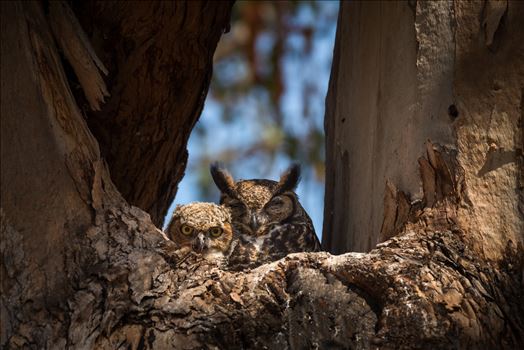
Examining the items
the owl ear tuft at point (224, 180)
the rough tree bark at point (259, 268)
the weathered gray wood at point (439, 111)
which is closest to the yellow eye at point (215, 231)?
the owl ear tuft at point (224, 180)

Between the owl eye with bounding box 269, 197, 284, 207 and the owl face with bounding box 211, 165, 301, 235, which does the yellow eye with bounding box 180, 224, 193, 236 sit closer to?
the owl face with bounding box 211, 165, 301, 235

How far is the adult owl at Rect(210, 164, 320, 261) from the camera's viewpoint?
336 centimetres

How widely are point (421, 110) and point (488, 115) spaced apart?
0.19m

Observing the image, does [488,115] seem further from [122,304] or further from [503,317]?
[122,304]

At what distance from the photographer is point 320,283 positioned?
2002mm

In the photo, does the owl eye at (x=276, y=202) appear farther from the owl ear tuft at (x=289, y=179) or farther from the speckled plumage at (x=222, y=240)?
the speckled plumage at (x=222, y=240)

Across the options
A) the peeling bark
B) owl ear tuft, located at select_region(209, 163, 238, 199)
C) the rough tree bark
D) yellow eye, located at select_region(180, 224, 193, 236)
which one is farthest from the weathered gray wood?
owl ear tuft, located at select_region(209, 163, 238, 199)

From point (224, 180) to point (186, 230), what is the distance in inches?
20.1

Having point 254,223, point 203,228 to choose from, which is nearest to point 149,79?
point 203,228

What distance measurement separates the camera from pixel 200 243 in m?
3.16

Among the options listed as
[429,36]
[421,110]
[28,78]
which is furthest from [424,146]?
[28,78]

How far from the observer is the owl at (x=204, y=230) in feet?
10.5

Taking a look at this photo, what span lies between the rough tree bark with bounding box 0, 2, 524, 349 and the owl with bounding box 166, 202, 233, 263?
0.92m

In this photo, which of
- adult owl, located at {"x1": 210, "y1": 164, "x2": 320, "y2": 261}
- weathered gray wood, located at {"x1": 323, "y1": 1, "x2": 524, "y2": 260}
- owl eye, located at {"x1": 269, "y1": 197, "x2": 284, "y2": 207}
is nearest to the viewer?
weathered gray wood, located at {"x1": 323, "y1": 1, "x2": 524, "y2": 260}
